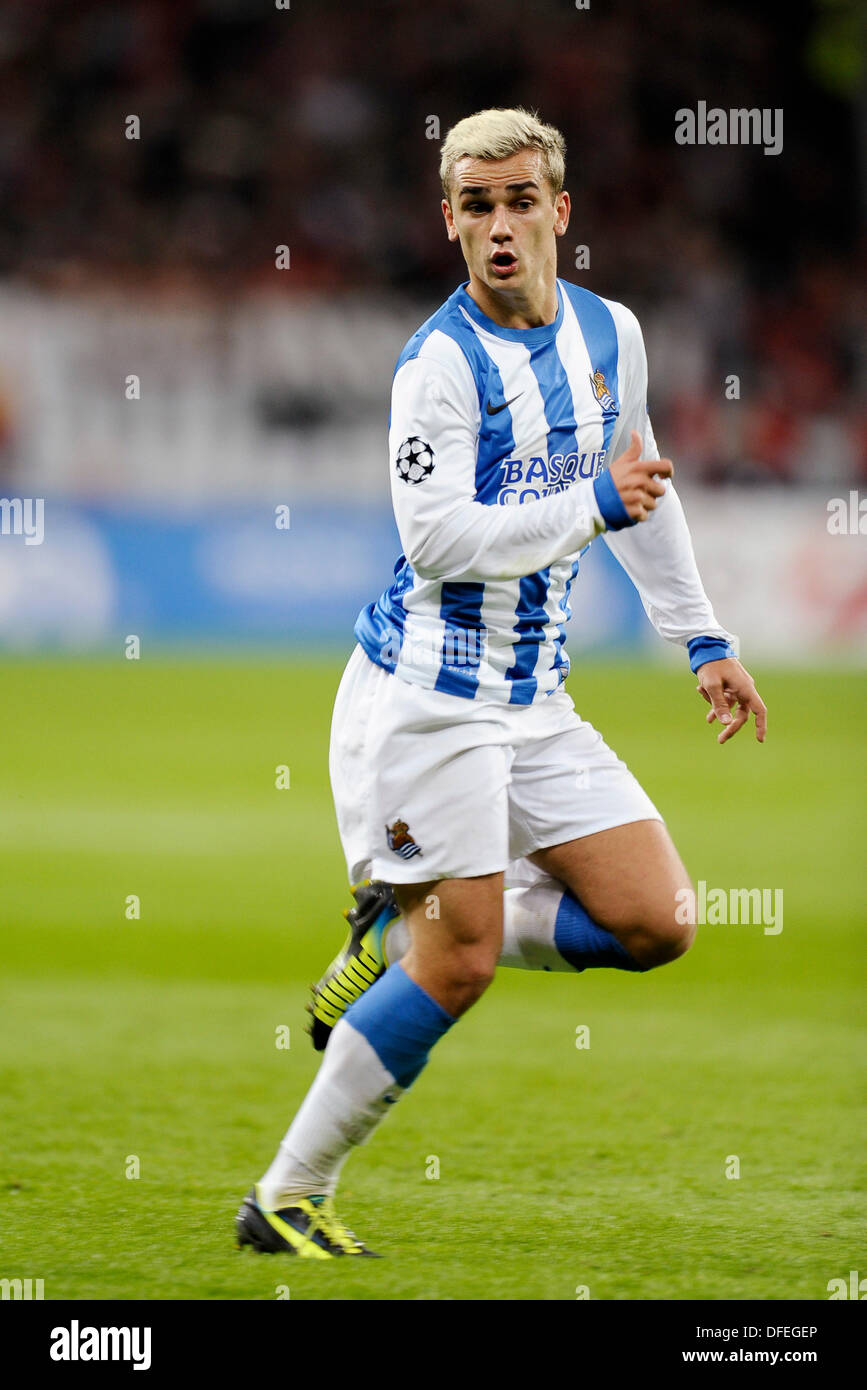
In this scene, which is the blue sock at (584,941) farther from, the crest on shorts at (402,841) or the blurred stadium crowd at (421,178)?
the blurred stadium crowd at (421,178)

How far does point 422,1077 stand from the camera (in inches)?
203

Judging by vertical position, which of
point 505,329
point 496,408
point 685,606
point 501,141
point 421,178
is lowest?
point 685,606

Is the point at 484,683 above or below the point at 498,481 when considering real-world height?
below

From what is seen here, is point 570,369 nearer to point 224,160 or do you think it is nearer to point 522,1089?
point 522,1089

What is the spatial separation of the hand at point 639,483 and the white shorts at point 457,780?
0.54 m

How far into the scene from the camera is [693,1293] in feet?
10.4

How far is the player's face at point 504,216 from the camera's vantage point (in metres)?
3.39

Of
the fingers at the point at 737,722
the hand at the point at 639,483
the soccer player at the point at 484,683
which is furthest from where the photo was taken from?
the fingers at the point at 737,722

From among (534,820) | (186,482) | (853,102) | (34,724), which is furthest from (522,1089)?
(853,102)

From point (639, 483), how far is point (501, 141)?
740mm

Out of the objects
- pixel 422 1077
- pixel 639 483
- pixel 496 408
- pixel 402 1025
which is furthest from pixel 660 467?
pixel 422 1077

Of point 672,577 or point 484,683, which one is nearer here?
point 484,683

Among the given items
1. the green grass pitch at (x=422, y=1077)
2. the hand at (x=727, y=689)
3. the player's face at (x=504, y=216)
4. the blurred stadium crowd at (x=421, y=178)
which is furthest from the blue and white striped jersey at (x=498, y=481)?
the blurred stadium crowd at (x=421, y=178)

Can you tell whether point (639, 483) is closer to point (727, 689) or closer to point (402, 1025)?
point (727, 689)
